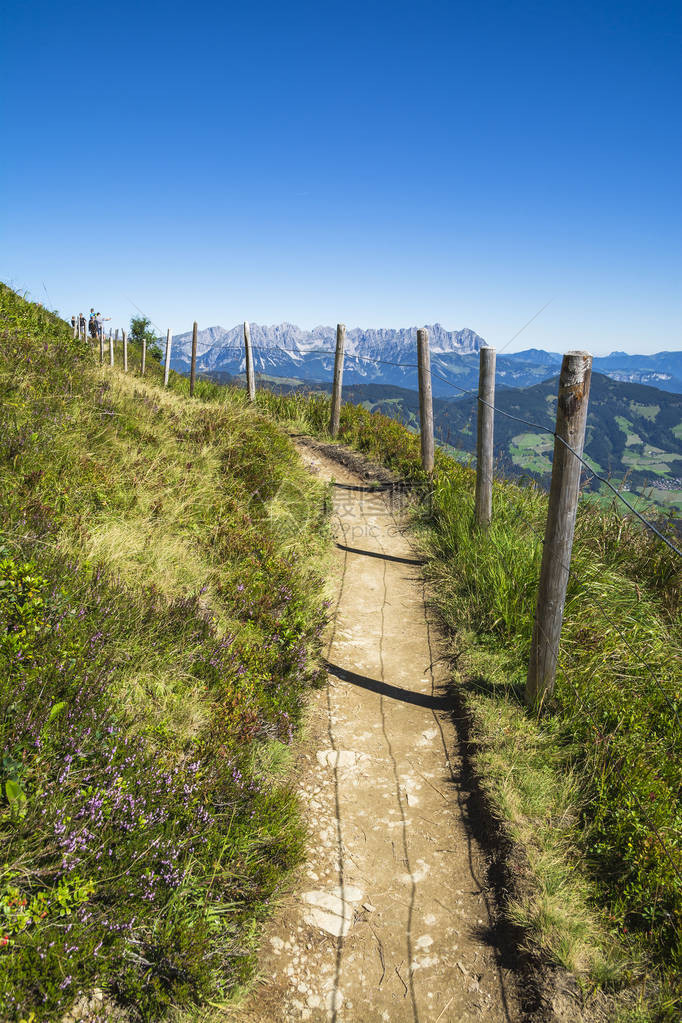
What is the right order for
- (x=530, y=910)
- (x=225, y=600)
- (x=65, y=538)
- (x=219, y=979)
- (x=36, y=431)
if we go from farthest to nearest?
(x=36, y=431) < (x=225, y=600) < (x=65, y=538) < (x=530, y=910) < (x=219, y=979)

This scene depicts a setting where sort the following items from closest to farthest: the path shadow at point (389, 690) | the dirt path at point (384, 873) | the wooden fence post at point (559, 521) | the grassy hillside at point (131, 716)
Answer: the grassy hillside at point (131, 716)
the dirt path at point (384, 873)
the wooden fence post at point (559, 521)
the path shadow at point (389, 690)

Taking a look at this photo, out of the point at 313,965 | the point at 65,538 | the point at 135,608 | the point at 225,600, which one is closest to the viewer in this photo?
the point at 313,965

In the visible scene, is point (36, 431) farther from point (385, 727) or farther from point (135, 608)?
point (385, 727)

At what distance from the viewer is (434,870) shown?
3400 millimetres

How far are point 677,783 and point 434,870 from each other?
179 centimetres

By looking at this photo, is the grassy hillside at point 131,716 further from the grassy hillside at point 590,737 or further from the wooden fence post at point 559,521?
the wooden fence post at point 559,521

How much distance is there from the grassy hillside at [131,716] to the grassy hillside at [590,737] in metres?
1.52

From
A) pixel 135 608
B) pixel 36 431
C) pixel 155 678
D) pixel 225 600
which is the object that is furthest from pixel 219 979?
pixel 36 431

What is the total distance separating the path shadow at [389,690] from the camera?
4.95 metres

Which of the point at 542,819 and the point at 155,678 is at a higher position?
the point at 155,678

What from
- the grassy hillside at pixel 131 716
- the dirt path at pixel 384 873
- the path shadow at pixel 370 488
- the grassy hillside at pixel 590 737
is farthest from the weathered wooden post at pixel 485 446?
the path shadow at pixel 370 488

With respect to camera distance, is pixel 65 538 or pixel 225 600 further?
pixel 225 600

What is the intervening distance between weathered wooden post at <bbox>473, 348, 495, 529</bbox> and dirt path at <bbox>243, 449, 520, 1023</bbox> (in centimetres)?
219

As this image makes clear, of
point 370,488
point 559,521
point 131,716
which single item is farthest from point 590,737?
point 370,488
